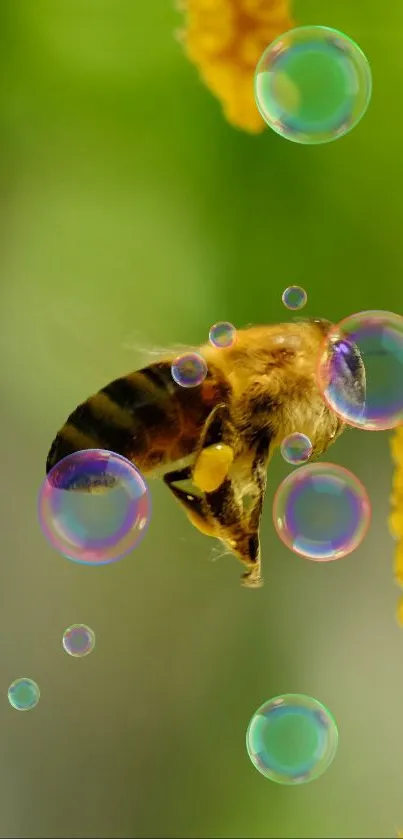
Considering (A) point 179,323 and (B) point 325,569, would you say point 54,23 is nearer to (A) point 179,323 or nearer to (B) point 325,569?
(A) point 179,323

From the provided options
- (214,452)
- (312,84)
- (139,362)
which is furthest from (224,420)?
(312,84)

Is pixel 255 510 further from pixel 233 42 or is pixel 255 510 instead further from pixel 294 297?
pixel 233 42

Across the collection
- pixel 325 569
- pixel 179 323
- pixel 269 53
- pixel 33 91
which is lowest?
pixel 325 569

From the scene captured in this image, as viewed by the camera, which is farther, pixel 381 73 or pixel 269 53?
pixel 381 73

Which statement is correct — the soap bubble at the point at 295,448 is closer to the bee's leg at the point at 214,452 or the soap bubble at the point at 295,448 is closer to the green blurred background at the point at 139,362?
the bee's leg at the point at 214,452

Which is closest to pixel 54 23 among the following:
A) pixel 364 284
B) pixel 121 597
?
pixel 364 284

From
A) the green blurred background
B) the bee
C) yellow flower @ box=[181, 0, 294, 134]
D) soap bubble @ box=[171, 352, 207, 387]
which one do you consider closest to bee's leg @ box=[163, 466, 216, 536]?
the bee

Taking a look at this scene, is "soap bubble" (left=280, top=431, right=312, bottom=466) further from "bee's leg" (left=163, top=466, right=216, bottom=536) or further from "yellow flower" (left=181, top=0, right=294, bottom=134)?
"yellow flower" (left=181, top=0, right=294, bottom=134)
